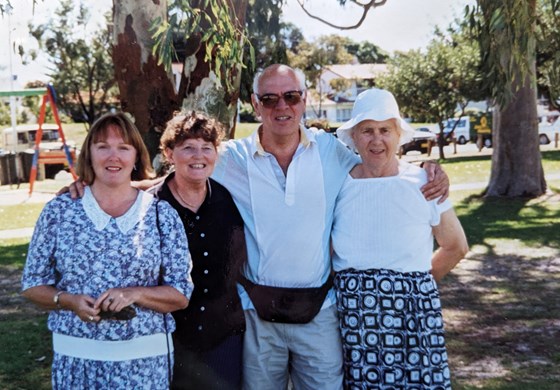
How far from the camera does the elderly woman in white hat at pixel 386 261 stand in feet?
11.6

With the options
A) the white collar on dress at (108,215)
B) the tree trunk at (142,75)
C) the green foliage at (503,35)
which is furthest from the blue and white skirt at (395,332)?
the green foliage at (503,35)

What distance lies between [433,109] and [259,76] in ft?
88.8

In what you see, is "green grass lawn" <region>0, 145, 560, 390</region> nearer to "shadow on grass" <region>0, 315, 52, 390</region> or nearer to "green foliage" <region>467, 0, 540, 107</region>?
"shadow on grass" <region>0, 315, 52, 390</region>

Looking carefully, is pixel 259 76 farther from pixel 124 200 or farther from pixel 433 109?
pixel 433 109

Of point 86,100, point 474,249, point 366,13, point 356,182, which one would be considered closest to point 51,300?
point 356,182

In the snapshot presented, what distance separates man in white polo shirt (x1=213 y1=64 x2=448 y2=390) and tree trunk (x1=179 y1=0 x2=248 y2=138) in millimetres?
1621

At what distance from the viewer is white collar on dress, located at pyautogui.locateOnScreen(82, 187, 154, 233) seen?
3.14 meters

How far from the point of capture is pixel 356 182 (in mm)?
3756

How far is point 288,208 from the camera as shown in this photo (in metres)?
3.77

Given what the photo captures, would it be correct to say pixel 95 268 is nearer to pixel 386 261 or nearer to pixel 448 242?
pixel 386 261

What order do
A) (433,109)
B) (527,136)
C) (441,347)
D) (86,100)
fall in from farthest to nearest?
(86,100) < (433,109) < (527,136) < (441,347)

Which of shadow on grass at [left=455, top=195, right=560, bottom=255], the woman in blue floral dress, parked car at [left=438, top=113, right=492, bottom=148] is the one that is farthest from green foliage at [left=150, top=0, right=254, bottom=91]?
parked car at [left=438, top=113, right=492, bottom=148]

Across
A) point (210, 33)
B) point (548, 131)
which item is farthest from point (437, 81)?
point (210, 33)

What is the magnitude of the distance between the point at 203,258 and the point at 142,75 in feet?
7.54
